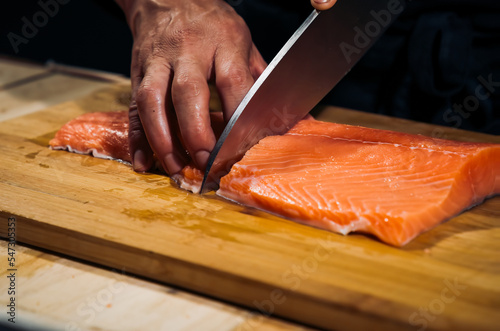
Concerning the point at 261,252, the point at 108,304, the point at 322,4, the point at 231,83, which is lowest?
the point at 108,304

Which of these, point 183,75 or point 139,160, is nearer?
point 183,75

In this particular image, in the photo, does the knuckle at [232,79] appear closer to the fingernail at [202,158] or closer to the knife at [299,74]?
the knife at [299,74]

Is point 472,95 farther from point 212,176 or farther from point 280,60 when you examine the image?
point 212,176

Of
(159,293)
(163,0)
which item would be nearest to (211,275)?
(159,293)

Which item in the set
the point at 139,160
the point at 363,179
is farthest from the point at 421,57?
the point at 139,160

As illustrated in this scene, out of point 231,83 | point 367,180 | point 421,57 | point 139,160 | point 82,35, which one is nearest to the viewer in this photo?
point 367,180

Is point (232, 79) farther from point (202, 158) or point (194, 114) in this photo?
point (202, 158)

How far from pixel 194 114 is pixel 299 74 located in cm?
46

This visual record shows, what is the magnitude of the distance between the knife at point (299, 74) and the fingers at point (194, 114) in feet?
0.17

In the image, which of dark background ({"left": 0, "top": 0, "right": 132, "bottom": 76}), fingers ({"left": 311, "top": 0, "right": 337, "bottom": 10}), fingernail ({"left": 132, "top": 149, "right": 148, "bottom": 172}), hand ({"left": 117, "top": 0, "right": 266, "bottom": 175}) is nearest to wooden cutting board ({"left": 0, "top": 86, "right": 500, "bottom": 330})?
fingernail ({"left": 132, "top": 149, "right": 148, "bottom": 172})

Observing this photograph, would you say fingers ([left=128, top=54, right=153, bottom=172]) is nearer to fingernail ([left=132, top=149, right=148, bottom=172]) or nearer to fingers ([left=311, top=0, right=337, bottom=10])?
fingernail ([left=132, top=149, right=148, bottom=172])

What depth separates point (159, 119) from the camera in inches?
85.0

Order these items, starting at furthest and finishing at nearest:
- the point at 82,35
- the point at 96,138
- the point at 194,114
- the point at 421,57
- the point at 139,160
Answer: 1. the point at 82,35
2. the point at 421,57
3. the point at 96,138
4. the point at 139,160
5. the point at 194,114

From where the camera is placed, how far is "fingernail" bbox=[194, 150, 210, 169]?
2.12 m
